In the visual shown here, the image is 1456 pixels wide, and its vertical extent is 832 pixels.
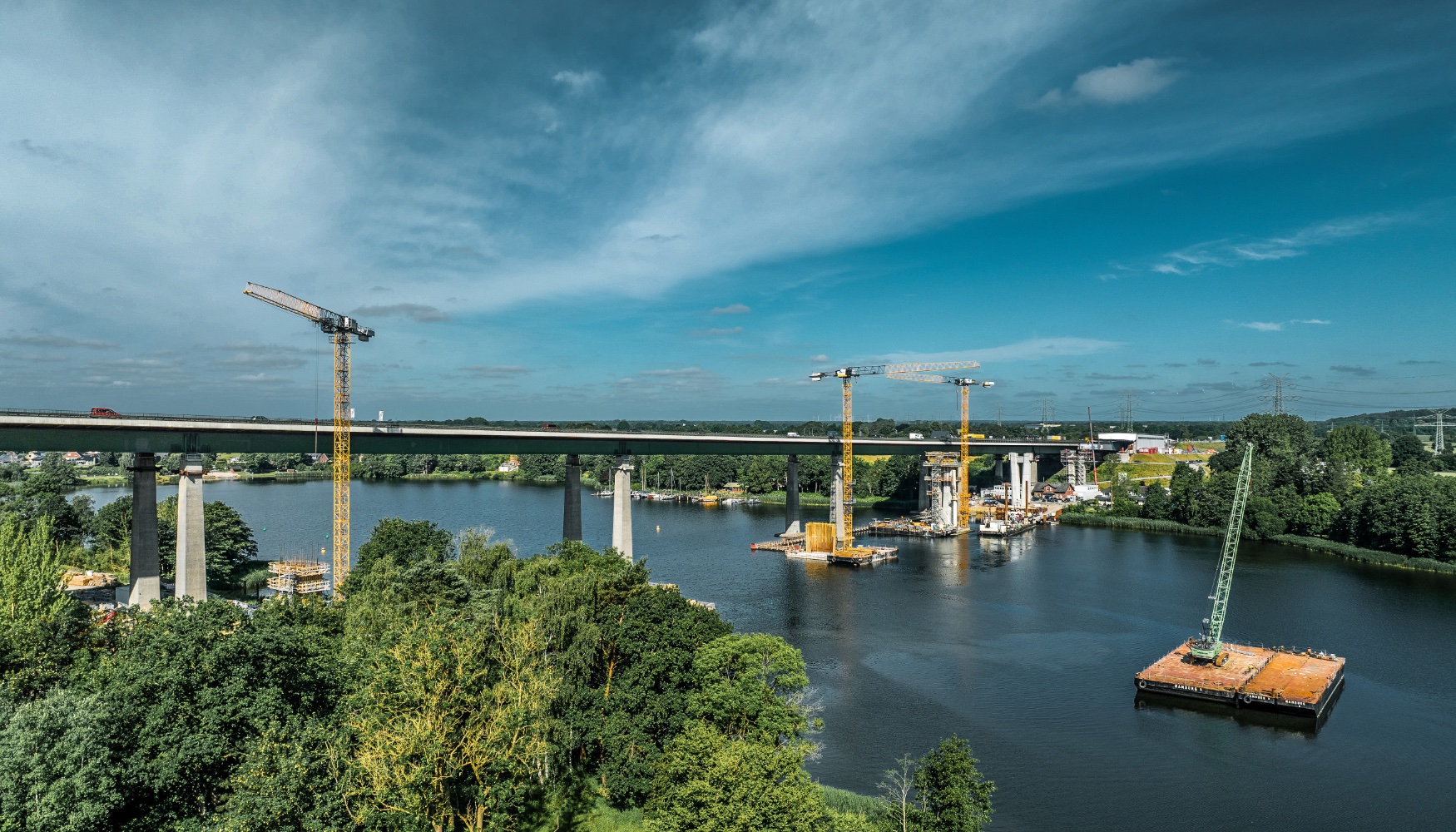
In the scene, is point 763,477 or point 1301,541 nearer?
point 1301,541

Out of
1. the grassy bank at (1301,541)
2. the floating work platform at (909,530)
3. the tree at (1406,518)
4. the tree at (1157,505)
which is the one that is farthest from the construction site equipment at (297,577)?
the tree at (1157,505)

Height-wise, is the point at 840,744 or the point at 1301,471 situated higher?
the point at 1301,471

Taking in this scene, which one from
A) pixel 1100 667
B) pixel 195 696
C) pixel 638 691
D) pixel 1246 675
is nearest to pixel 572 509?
pixel 1100 667

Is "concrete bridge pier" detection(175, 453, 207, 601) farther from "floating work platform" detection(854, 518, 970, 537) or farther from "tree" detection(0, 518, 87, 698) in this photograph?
"floating work platform" detection(854, 518, 970, 537)

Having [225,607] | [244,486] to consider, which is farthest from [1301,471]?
[244,486]

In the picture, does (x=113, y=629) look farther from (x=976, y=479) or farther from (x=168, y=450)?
(x=976, y=479)

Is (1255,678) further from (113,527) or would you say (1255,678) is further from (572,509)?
(113,527)
